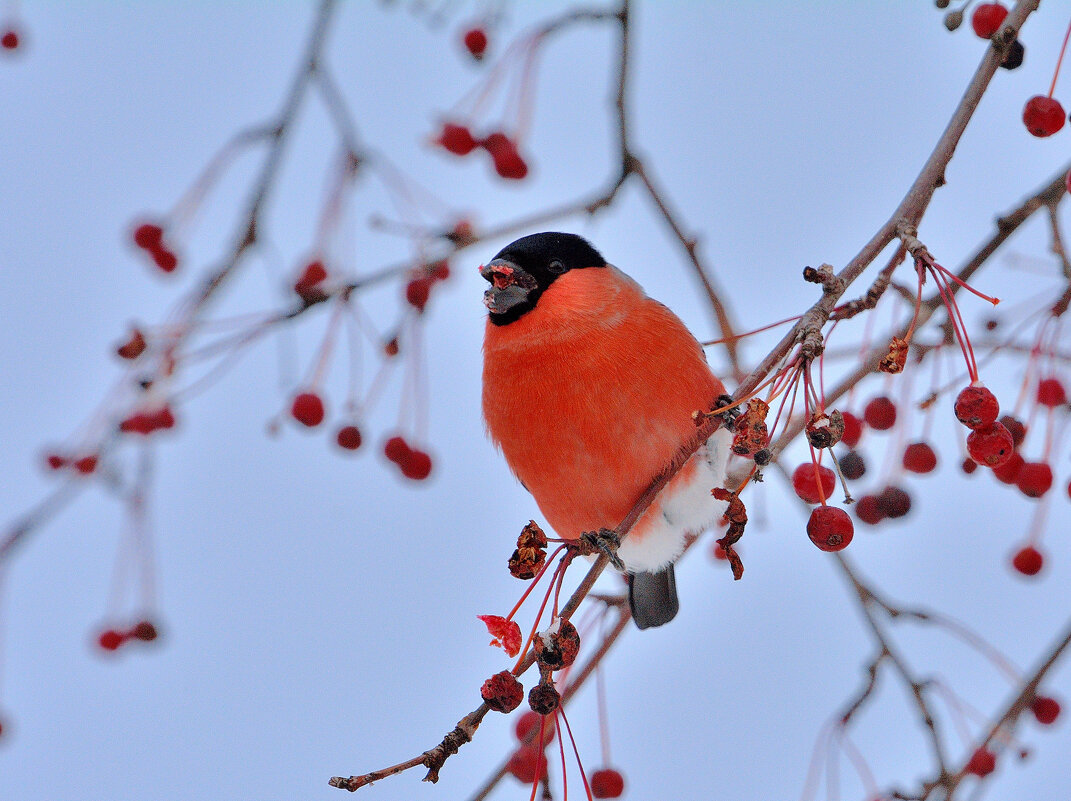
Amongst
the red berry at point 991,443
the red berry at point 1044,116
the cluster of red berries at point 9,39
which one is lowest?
the red berry at point 991,443

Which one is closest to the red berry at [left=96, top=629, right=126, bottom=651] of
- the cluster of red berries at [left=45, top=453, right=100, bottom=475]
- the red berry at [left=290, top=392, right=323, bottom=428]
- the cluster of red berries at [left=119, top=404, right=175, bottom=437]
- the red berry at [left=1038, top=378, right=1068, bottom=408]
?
the cluster of red berries at [left=45, top=453, right=100, bottom=475]

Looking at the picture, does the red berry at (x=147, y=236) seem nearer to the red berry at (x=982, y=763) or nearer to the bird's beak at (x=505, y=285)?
the bird's beak at (x=505, y=285)

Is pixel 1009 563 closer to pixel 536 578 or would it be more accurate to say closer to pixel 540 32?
pixel 536 578

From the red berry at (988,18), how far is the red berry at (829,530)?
32.8 inches

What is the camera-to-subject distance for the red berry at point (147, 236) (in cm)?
195

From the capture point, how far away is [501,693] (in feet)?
3.19

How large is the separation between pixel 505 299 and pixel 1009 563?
997 millimetres

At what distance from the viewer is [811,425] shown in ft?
3.16

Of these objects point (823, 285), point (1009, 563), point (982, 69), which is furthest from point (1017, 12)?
point (1009, 563)

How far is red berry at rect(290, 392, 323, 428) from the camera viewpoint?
1.81 m

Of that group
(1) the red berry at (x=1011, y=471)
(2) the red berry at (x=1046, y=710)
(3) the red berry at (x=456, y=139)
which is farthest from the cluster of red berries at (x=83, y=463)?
(2) the red berry at (x=1046, y=710)

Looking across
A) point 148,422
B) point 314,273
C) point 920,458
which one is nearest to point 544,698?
point 920,458

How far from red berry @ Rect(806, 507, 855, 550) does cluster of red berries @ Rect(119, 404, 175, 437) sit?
1203 millimetres

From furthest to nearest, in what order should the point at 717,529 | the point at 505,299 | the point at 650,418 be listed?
1. the point at 717,529
2. the point at 505,299
3. the point at 650,418
